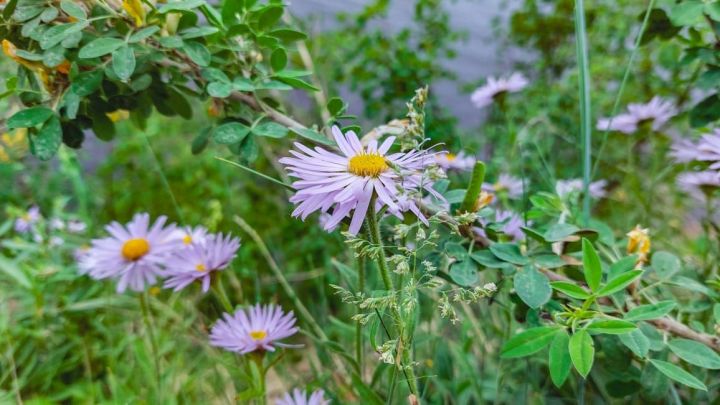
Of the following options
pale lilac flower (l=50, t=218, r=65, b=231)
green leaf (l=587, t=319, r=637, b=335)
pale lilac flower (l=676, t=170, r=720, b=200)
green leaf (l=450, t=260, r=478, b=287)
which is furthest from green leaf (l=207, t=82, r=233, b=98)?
pale lilac flower (l=50, t=218, r=65, b=231)

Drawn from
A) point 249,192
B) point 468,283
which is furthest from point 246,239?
point 468,283

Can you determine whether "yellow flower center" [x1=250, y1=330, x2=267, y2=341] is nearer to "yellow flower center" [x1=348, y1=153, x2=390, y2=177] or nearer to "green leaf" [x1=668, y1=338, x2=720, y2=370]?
"yellow flower center" [x1=348, y1=153, x2=390, y2=177]

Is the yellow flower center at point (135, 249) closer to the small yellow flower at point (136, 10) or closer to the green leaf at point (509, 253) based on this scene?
the small yellow flower at point (136, 10)

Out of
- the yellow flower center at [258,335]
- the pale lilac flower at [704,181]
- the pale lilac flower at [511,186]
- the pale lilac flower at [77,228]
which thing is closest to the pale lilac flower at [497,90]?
the pale lilac flower at [511,186]

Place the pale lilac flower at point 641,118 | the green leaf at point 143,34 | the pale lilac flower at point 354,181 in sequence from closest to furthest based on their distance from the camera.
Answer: the pale lilac flower at point 354,181, the green leaf at point 143,34, the pale lilac flower at point 641,118

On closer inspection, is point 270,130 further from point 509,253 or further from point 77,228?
point 77,228

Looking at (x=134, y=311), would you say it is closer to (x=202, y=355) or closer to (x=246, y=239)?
(x=202, y=355)
